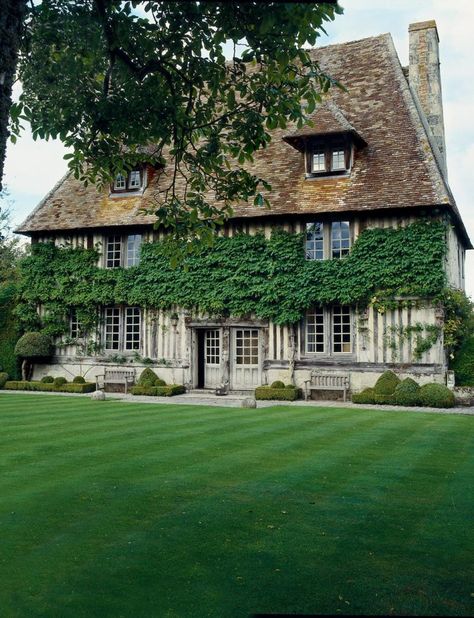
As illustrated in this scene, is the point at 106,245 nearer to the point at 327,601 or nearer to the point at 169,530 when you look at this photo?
the point at 169,530

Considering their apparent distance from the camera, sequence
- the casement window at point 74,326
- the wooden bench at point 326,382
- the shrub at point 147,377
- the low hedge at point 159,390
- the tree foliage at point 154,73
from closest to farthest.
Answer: the tree foliage at point 154,73, the wooden bench at point 326,382, the low hedge at point 159,390, the shrub at point 147,377, the casement window at point 74,326

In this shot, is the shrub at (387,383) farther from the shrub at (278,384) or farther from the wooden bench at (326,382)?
the shrub at (278,384)

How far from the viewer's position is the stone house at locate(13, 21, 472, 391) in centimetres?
1945

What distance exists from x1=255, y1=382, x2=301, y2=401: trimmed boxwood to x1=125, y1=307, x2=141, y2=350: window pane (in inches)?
234

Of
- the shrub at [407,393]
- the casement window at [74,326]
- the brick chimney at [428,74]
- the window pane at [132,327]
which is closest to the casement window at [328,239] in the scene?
the shrub at [407,393]

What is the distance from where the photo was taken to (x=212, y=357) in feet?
73.7

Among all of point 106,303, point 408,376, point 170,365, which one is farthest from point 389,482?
point 106,303

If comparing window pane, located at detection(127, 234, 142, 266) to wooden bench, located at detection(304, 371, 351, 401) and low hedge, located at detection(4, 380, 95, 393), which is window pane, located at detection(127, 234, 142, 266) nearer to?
low hedge, located at detection(4, 380, 95, 393)

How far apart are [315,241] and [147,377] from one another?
7.93 meters

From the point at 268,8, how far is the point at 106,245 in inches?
731

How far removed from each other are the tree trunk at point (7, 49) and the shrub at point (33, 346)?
21.0 m

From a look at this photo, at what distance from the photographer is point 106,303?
23609mm

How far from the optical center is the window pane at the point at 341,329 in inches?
795

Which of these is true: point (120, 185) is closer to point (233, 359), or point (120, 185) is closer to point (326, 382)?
point (233, 359)
